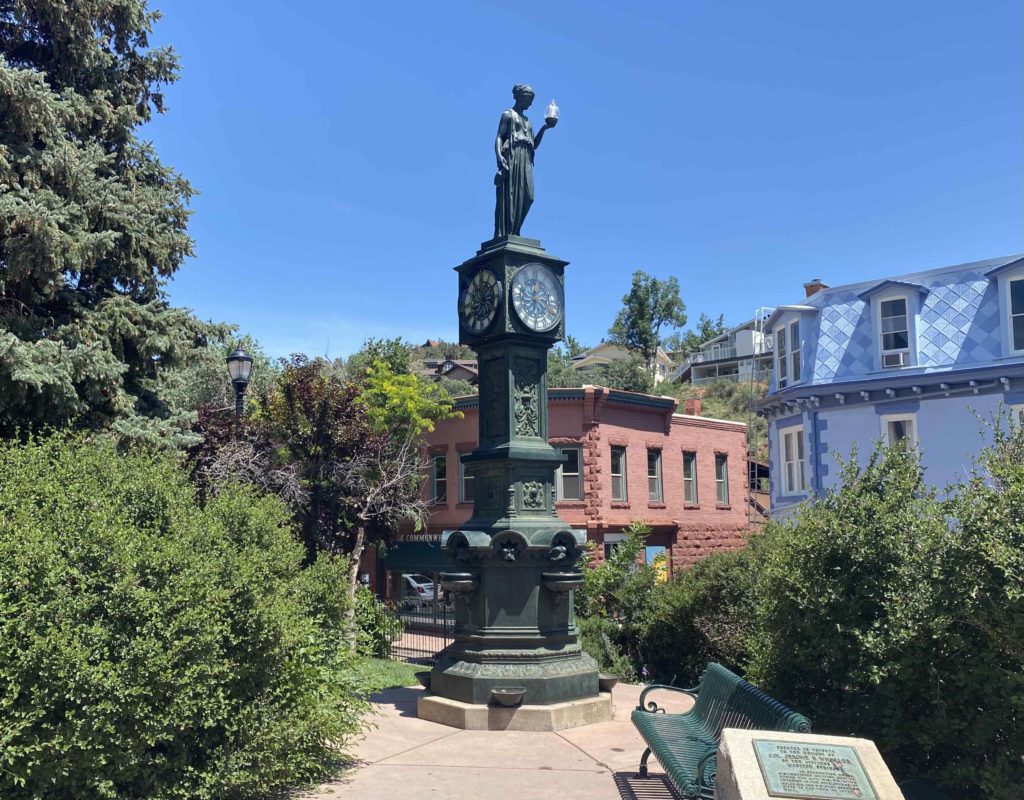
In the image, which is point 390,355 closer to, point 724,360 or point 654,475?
point 654,475

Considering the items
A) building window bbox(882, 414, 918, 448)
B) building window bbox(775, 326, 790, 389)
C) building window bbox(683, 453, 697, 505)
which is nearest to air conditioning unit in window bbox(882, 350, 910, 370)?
building window bbox(882, 414, 918, 448)

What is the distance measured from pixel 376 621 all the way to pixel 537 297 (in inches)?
275

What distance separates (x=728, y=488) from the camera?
32.7 meters

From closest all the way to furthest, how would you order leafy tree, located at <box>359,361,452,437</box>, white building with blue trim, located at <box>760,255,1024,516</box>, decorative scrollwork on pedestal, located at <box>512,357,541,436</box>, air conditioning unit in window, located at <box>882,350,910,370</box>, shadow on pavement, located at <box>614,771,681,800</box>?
1. shadow on pavement, located at <box>614,771,681,800</box>
2. decorative scrollwork on pedestal, located at <box>512,357,541,436</box>
3. white building with blue trim, located at <box>760,255,1024,516</box>
4. air conditioning unit in window, located at <box>882,350,910,370</box>
5. leafy tree, located at <box>359,361,452,437</box>

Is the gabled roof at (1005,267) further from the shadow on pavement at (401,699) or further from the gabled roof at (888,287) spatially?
the shadow on pavement at (401,699)

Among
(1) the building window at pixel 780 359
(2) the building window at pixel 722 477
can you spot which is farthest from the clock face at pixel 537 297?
(2) the building window at pixel 722 477

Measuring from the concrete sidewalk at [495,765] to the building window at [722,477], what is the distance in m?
23.1

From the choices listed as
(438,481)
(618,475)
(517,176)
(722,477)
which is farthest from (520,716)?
(722,477)

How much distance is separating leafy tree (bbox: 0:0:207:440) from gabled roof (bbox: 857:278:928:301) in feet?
56.0

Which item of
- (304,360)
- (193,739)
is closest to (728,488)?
(304,360)

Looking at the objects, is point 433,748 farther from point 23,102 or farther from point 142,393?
point 23,102

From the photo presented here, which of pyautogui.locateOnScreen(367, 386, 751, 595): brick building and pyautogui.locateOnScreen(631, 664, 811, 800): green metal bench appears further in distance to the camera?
pyautogui.locateOnScreen(367, 386, 751, 595): brick building

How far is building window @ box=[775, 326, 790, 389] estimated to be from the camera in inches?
1022

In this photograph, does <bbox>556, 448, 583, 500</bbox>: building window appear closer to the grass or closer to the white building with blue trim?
the white building with blue trim
